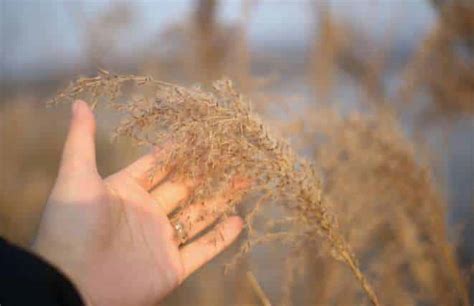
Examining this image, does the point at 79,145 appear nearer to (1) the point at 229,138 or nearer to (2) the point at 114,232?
(2) the point at 114,232

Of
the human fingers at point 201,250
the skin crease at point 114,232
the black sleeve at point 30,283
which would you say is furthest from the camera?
the human fingers at point 201,250

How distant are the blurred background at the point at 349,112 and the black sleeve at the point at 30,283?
1.70ft

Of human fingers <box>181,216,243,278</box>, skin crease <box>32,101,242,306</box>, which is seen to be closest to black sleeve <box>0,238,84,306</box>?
skin crease <box>32,101,242,306</box>

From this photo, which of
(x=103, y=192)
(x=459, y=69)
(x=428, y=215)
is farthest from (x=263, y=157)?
(x=459, y=69)

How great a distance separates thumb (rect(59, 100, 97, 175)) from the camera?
111cm

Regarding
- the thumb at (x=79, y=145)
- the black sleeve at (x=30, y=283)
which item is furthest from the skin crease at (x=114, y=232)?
the black sleeve at (x=30, y=283)

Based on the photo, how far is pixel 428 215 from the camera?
4.62 feet

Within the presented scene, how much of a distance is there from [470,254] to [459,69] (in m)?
0.45

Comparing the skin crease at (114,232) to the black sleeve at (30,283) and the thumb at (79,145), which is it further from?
the black sleeve at (30,283)

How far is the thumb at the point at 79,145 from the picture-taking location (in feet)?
3.65

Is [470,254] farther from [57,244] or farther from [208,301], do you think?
[57,244]

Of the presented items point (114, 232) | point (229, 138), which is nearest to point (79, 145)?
point (114, 232)

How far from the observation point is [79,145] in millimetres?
1124

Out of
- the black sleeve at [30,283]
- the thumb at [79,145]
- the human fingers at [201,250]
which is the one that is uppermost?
the thumb at [79,145]
